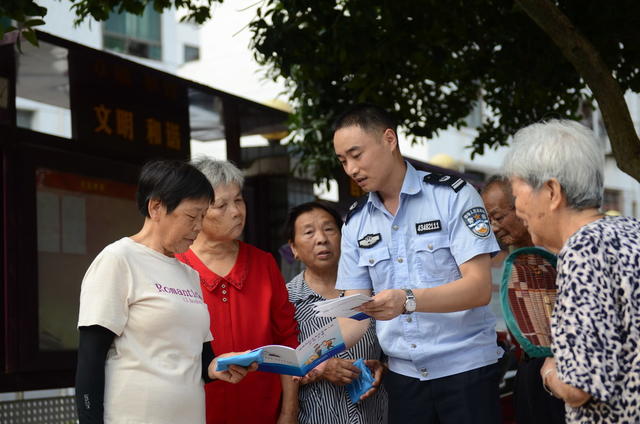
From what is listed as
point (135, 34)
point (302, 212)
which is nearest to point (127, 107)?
point (302, 212)

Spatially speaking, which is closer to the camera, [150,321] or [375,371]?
[150,321]

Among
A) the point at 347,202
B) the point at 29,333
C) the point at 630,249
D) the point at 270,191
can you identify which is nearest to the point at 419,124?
the point at 347,202

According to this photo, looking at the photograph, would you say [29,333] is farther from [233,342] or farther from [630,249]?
[630,249]

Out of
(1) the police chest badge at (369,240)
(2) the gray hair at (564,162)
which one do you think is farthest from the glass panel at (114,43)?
(2) the gray hair at (564,162)

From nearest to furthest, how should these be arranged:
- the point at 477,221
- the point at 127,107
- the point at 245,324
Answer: the point at 477,221
the point at 245,324
the point at 127,107

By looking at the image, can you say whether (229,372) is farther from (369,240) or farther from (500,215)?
(500,215)

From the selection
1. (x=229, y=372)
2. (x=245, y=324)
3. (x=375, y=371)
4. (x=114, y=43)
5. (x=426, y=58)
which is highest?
(x=114, y=43)

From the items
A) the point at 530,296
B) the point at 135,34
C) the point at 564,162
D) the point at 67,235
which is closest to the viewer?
the point at 564,162

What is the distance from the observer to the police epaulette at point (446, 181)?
374 cm

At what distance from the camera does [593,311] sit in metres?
2.44

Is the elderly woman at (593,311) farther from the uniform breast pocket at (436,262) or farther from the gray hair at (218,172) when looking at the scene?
the gray hair at (218,172)

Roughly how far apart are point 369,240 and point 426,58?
4.53 meters

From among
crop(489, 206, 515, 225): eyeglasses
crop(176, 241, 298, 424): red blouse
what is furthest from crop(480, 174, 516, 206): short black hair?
crop(176, 241, 298, 424): red blouse

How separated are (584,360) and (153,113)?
18.8ft
